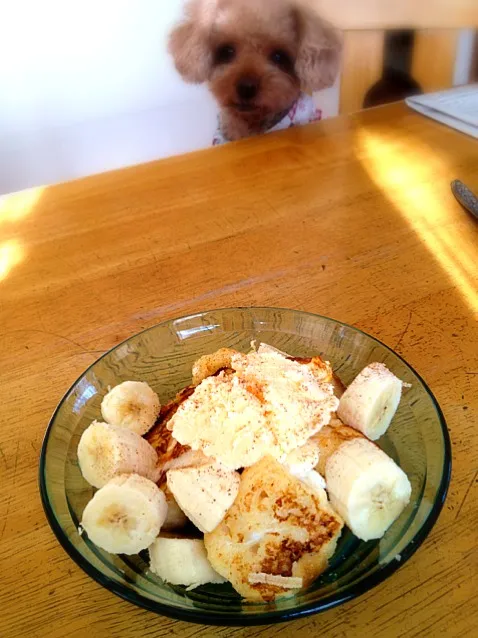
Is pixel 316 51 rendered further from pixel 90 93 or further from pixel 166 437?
pixel 166 437

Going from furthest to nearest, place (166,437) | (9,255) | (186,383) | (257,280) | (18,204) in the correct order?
(18,204), (9,255), (257,280), (186,383), (166,437)

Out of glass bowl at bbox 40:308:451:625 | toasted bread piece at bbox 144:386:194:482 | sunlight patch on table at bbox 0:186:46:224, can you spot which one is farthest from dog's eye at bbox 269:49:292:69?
toasted bread piece at bbox 144:386:194:482

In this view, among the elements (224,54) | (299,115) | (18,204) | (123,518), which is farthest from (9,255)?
(299,115)

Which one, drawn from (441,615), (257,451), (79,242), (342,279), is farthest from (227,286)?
(441,615)

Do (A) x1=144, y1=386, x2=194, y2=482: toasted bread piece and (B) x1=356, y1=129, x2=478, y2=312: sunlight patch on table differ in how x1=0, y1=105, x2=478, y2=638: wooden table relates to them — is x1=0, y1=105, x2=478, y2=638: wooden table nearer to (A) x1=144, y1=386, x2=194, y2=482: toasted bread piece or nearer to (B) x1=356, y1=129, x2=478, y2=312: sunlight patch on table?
(B) x1=356, y1=129, x2=478, y2=312: sunlight patch on table

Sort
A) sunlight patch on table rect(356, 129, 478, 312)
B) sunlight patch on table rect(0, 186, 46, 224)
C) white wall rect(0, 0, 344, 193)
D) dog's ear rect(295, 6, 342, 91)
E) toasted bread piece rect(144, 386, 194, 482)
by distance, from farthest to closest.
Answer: dog's ear rect(295, 6, 342, 91) < white wall rect(0, 0, 344, 193) < sunlight patch on table rect(0, 186, 46, 224) < sunlight patch on table rect(356, 129, 478, 312) < toasted bread piece rect(144, 386, 194, 482)

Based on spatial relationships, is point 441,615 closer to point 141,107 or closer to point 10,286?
point 10,286
